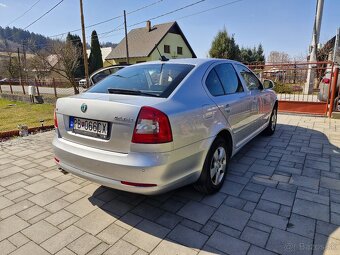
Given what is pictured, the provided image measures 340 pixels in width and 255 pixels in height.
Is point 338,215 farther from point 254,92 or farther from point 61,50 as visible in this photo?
point 61,50

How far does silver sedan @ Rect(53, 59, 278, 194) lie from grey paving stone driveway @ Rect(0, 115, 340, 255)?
41 cm

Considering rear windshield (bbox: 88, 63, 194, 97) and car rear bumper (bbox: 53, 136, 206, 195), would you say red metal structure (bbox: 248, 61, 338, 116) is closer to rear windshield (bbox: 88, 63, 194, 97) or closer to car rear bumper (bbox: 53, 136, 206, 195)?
rear windshield (bbox: 88, 63, 194, 97)

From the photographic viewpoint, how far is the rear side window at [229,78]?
3256mm

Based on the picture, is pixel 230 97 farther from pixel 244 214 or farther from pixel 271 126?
pixel 271 126

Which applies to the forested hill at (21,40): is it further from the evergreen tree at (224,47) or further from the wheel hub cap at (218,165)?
the wheel hub cap at (218,165)

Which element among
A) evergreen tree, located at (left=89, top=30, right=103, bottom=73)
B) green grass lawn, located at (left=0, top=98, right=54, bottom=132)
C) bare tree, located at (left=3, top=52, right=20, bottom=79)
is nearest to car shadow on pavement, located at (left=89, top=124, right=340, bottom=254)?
green grass lawn, located at (left=0, top=98, right=54, bottom=132)

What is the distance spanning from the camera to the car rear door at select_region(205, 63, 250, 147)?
2.97 metres

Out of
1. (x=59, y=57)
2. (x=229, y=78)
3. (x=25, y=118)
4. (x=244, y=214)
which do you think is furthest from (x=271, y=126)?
(x=59, y=57)

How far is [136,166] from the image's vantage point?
2.08m

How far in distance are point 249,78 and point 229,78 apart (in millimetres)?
931

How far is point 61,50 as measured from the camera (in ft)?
71.6

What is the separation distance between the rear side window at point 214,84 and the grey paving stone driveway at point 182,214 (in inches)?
47.8

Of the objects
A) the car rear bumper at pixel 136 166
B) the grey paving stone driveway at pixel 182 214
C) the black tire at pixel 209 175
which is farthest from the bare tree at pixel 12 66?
the black tire at pixel 209 175

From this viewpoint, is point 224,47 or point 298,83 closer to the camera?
point 298,83
